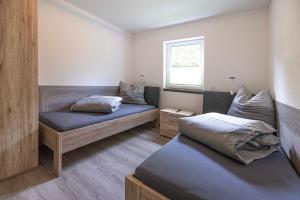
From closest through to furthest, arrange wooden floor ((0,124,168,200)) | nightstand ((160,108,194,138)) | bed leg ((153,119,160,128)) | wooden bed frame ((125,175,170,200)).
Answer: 1. wooden bed frame ((125,175,170,200))
2. wooden floor ((0,124,168,200))
3. nightstand ((160,108,194,138))
4. bed leg ((153,119,160,128))

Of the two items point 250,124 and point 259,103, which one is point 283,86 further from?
point 250,124

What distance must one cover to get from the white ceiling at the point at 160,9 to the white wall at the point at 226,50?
0.16m

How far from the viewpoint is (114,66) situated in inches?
135

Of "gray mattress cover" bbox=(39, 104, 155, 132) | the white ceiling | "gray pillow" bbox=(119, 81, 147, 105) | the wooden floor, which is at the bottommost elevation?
the wooden floor

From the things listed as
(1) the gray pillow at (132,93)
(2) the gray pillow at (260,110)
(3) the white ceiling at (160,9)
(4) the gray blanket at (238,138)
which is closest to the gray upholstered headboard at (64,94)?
(1) the gray pillow at (132,93)

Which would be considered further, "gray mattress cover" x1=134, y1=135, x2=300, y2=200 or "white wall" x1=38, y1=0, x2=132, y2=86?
"white wall" x1=38, y1=0, x2=132, y2=86

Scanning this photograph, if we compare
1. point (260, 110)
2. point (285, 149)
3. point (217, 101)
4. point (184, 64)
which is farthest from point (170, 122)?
point (285, 149)

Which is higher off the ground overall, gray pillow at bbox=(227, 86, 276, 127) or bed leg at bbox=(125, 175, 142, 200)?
gray pillow at bbox=(227, 86, 276, 127)

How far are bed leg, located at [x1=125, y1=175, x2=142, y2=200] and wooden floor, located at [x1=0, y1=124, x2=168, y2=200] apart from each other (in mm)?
509

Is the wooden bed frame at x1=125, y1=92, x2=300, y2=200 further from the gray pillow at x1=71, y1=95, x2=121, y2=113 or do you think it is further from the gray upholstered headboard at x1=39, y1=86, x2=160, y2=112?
the gray upholstered headboard at x1=39, y1=86, x2=160, y2=112

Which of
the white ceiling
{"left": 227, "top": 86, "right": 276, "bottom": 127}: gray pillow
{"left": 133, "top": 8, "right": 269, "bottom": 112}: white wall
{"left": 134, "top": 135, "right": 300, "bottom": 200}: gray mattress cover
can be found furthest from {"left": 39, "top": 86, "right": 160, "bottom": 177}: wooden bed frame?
{"left": 227, "top": 86, "right": 276, "bottom": 127}: gray pillow

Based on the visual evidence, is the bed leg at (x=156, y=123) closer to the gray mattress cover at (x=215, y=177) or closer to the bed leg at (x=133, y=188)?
the gray mattress cover at (x=215, y=177)

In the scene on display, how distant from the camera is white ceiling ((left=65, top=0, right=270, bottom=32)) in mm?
2271

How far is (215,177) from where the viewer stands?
867mm
